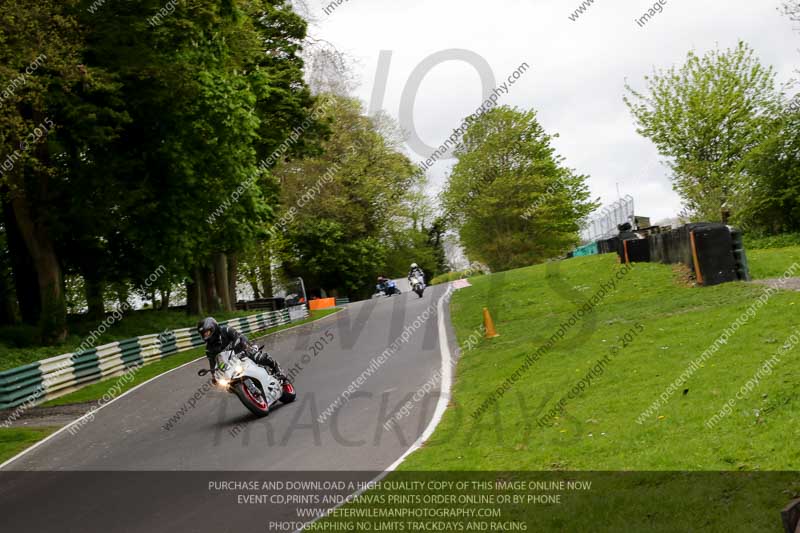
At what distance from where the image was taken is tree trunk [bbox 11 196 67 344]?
78.8 feet

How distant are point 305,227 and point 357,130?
1034 cm

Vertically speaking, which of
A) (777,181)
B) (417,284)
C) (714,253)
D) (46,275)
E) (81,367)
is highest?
(777,181)

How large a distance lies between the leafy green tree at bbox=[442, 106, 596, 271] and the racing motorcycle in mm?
55315

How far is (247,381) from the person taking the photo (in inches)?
493

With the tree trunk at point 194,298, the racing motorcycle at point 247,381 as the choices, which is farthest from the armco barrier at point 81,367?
the tree trunk at point 194,298

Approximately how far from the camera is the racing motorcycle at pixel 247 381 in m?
12.0

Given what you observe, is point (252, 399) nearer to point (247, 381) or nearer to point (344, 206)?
point (247, 381)

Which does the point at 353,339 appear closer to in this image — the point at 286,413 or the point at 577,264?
the point at 286,413

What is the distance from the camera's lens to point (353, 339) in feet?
75.5

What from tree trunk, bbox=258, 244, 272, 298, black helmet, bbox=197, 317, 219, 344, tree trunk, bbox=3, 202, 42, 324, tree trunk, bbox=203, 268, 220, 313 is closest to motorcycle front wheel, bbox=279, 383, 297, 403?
black helmet, bbox=197, 317, 219, 344

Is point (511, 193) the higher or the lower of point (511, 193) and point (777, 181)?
the higher

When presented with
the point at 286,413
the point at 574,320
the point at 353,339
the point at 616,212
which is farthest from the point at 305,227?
the point at 286,413

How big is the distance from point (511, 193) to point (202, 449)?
57974 mm

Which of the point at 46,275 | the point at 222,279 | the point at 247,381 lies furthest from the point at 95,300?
the point at 247,381
